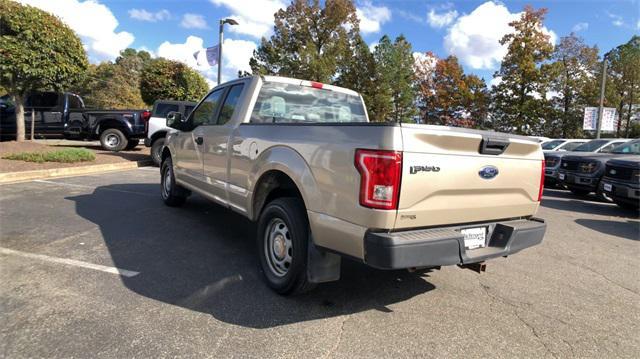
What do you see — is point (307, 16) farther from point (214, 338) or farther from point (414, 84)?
point (214, 338)

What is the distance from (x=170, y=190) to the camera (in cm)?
641

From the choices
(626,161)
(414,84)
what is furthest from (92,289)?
(414,84)

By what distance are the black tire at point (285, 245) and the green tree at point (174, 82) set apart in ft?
68.2

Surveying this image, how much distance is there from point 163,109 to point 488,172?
37.0 ft

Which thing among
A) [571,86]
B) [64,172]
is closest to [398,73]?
[571,86]

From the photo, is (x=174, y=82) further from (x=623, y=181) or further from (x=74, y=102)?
(x=623, y=181)

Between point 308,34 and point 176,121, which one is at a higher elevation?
point 308,34

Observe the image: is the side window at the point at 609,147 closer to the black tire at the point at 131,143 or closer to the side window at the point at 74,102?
the black tire at the point at 131,143

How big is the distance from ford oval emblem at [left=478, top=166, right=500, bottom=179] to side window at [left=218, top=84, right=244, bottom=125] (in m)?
2.78

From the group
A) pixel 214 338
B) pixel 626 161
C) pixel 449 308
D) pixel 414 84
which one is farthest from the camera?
pixel 414 84

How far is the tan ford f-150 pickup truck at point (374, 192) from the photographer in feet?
8.28

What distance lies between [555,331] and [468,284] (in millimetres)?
931

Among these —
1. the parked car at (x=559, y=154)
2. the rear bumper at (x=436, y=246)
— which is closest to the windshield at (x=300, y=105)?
the rear bumper at (x=436, y=246)

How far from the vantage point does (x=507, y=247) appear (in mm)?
3098
